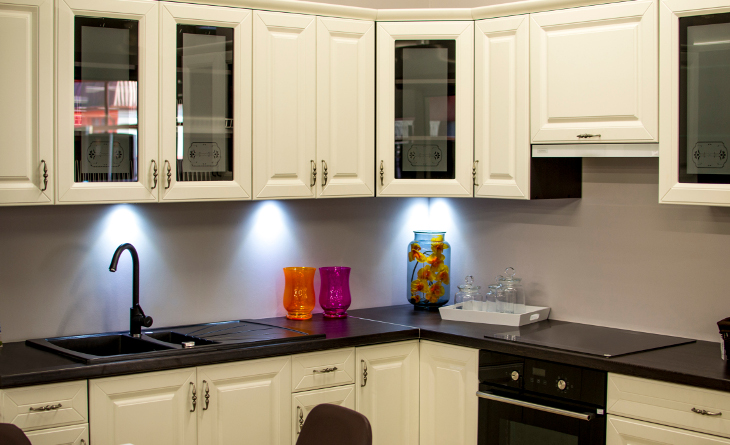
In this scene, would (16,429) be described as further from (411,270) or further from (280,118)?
(411,270)

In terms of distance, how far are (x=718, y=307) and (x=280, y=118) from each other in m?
1.94

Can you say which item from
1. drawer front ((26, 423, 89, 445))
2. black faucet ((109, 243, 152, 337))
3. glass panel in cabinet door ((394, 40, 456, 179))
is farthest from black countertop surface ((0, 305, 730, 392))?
glass panel in cabinet door ((394, 40, 456, 179))

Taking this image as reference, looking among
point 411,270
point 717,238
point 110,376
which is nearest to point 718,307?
point 717,238

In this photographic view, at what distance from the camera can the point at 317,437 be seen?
2236 millimetres

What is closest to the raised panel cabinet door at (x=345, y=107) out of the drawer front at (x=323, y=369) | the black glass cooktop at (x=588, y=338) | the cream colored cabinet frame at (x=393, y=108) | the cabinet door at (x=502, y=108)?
the cream colored cabinet frame at (x=393, y=108)

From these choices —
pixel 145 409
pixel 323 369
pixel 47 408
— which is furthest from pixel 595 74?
pixel 47 408

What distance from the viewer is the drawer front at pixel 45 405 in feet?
7.79

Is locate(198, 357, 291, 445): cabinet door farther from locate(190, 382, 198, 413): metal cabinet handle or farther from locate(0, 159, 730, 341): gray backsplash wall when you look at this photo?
locate(0, 159, 730, 341): gray backsplash wall

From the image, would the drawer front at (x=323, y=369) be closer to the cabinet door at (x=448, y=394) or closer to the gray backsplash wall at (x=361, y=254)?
the cabinet door at (x=448, y=394)

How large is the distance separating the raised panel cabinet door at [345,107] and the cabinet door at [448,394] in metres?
0.80

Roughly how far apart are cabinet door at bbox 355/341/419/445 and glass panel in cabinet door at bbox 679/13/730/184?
1342 mm

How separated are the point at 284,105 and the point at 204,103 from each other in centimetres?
34

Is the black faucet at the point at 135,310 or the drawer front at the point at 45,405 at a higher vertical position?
the black faucet at the point at 135,310

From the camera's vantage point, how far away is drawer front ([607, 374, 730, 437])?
2424 millimetres
